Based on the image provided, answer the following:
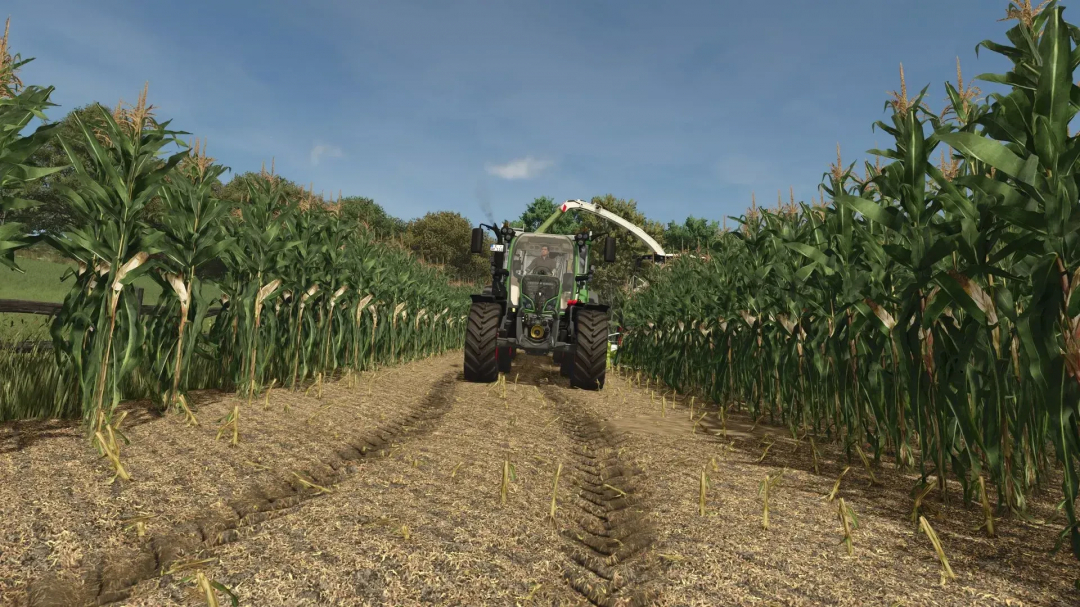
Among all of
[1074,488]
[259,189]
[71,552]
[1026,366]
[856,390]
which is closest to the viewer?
[1074,488]

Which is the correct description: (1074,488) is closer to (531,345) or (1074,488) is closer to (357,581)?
(357,581)

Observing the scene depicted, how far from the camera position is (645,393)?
855 centimetres

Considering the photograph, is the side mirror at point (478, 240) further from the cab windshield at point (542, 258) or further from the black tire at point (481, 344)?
the cab windshield at point (542, 258)

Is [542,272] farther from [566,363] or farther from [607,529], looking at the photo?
[607,529]

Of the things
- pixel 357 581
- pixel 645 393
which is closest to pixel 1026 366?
pixel 357 581

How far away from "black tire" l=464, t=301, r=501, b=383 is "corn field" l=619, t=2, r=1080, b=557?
14.2 ft

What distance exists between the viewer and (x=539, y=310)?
898 centimetres

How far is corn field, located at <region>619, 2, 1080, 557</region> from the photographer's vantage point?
2.00 meters

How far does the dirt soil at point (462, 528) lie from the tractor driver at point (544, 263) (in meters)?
5.48

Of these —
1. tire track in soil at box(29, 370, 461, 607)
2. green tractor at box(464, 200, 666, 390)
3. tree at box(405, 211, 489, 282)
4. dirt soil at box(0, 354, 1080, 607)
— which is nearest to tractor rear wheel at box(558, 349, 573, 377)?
green tractor at box(464, 200, 666, 390)

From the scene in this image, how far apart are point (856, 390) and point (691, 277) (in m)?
4.87

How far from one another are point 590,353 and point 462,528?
576 cm

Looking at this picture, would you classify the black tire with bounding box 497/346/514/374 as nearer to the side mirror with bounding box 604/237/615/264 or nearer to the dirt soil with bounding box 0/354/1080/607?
the side mirror with bounding box 604/237/615/264

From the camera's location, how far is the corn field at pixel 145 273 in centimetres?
333
